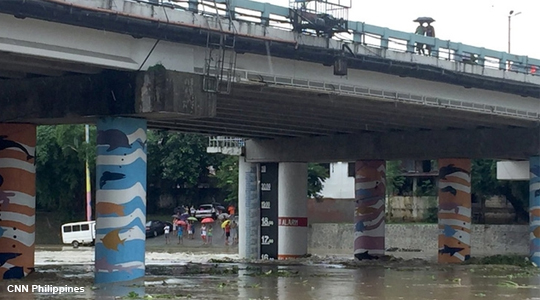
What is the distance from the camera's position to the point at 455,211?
143 feet

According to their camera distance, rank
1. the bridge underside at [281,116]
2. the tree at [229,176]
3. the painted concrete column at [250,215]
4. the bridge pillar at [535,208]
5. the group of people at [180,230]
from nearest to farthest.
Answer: the bridge underside at [281,116]
the bridge pillar at [535,208]
the painted concrete column at [250,215]
the group of people at [180,230]
the tree at [229,176]

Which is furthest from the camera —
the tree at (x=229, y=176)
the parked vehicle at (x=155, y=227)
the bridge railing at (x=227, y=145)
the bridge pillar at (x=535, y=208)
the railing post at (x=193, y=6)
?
the parked vehicle at (x=155, y=227)

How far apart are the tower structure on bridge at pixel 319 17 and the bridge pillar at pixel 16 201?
805cm

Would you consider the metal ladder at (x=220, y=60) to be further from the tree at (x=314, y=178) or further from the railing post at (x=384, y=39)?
the tree at (x=314, y=178)

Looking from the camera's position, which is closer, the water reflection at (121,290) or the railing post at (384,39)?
the water reflection at (121,290)

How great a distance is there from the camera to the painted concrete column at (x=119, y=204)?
80.6 ft

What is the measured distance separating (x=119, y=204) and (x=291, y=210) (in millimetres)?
22563

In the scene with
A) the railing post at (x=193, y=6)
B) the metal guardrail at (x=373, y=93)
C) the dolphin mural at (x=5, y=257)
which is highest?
the railing post at (x=193, y=6)

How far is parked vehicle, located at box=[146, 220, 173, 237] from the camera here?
6625 cm

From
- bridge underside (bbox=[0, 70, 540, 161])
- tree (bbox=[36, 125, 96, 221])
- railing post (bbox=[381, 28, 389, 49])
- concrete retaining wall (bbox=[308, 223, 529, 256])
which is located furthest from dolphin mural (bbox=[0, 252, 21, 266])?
tree (bbox=[36, 125, 96, 221])

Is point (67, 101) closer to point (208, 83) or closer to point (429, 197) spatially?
point (208, 83)

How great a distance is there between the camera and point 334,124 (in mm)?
39938

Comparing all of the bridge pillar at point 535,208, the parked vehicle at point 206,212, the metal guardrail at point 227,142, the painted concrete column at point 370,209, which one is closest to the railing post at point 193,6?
the bridge pillar at point 535,208

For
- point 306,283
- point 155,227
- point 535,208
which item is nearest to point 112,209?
point 306,283
